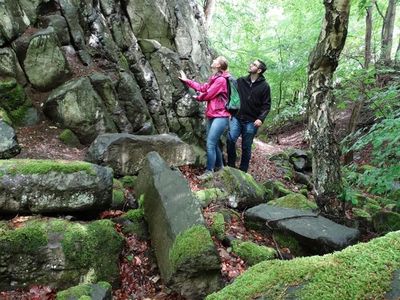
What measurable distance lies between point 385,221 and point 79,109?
688 centimetres

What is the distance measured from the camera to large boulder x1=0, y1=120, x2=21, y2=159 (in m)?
5.96

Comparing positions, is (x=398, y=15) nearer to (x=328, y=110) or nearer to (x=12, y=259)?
(x=328, y=110)

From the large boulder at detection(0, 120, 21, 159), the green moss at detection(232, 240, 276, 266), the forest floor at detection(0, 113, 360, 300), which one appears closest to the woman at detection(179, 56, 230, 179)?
the forest floor at detection(0, 113, 360, 300)

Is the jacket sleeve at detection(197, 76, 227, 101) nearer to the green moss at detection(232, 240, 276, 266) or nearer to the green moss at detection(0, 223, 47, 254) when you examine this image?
the green moss at detection(232, 240, 276, 266)

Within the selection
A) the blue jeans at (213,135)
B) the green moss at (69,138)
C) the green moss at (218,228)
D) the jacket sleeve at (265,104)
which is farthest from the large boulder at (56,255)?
the jacket sleeve at (265,104)

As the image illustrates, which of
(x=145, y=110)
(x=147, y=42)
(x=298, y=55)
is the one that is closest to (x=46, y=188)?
(x=145, y=110)

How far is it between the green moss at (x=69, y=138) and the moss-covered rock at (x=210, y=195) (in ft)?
9.74

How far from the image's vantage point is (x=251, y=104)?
27.0ft

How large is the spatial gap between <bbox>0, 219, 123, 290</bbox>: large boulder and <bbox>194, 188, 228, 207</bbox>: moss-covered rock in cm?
225

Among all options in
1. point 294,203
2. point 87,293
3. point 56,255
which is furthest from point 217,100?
point 87,293

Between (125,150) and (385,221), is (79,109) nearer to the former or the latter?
(125,150)

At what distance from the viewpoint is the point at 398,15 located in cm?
2184

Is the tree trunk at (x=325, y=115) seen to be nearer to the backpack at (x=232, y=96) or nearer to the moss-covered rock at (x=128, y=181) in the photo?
the backpack at (x=232, y=96)

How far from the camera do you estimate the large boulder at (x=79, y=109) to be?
24.8 feet
